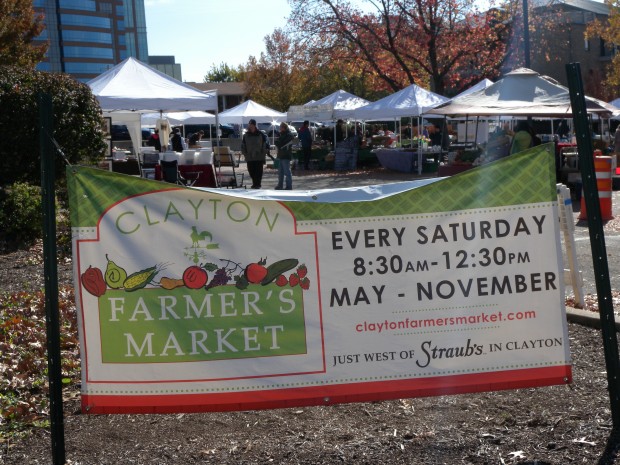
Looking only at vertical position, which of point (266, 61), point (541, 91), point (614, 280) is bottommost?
point (614, 280)

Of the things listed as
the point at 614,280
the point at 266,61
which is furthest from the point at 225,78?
the point at 614,280

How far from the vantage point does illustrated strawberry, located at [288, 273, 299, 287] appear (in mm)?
4008

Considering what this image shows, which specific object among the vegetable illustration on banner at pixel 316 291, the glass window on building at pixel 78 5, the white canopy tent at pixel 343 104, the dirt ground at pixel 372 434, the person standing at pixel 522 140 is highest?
the glass window on building at pixel 78 5

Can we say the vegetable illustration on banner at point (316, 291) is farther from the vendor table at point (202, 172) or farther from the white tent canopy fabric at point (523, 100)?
the white tent canopy fabric at point (523, 100)

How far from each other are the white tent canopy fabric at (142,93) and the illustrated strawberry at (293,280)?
13.5 meters

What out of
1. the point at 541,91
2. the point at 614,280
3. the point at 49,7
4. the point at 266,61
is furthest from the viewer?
the point at 49,7

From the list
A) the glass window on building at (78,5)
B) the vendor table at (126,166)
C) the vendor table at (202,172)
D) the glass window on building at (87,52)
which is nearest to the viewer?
the vendor table at (202,172)

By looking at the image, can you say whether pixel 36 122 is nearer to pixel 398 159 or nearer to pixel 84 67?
pixel 398 159

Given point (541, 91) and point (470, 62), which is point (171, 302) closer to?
point (541, 91)

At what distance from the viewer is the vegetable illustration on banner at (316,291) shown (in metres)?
3.96

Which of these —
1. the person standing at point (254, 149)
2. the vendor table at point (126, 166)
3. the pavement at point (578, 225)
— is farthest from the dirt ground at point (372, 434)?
the person standing at point (254, 149)

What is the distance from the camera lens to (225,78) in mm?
111438

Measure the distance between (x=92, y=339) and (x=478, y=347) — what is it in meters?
1.82

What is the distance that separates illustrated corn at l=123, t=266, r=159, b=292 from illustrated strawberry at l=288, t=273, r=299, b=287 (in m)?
0.62
